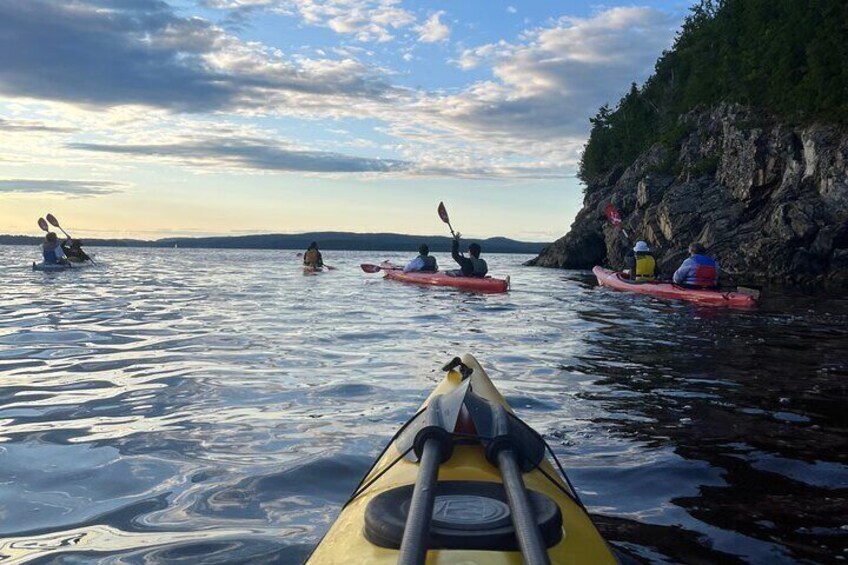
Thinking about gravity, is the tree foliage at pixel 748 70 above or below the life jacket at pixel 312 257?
above

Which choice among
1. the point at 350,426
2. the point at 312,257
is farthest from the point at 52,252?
the point at 350,426

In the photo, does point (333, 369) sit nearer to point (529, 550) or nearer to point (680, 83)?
point (529, 550)

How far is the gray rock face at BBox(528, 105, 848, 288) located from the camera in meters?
27.2

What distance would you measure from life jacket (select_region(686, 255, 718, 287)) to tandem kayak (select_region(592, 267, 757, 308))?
26 centimetres

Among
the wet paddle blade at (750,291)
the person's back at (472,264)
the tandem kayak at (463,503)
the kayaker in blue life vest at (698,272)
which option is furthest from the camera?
the person's back at (472,264)

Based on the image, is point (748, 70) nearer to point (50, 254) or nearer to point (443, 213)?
point (443, 213)

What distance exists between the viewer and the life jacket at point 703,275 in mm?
16438

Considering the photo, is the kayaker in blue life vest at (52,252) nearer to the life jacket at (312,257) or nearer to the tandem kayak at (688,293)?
the life jacket at (312,257)

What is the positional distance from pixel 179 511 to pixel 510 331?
8593 mm

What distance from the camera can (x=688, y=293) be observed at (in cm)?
1642

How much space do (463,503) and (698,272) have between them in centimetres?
1529

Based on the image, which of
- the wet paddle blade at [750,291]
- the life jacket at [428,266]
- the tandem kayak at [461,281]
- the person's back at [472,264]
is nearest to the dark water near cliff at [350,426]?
the wet paddle blade at [750,291]

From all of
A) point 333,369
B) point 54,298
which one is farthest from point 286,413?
point 54,298

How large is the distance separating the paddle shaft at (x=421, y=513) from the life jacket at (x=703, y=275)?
14.9 metres
